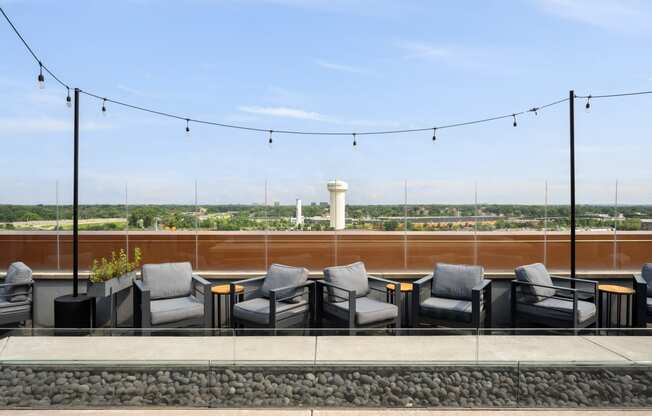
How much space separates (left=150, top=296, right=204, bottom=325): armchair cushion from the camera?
4.48 metres

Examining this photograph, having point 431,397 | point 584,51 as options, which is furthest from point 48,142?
point 584,51

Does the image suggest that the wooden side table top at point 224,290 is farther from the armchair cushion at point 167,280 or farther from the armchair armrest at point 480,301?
the armchair armrest at point 480,301

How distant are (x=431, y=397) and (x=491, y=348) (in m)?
0.56

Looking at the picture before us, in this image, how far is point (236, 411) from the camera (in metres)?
2.70

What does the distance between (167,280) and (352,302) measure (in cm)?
233

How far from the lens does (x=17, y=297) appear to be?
16.3 feet

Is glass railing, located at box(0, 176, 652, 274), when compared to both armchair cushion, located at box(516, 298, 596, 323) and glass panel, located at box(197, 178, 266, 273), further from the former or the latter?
armchair cushion, located at box(516, 298, 596, 323)

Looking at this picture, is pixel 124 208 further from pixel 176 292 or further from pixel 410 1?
pixel 410 1

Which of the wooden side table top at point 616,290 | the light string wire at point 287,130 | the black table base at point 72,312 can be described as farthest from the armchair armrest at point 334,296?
the wooden side table top at point 616,290

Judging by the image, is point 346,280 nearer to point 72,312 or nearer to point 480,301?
point 480,301

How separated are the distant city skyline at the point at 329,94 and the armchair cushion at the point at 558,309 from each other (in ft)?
6.27

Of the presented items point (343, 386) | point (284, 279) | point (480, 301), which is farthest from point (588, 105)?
point (343, 386)

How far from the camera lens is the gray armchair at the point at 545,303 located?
4578mm

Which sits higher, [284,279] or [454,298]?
[284,279]
